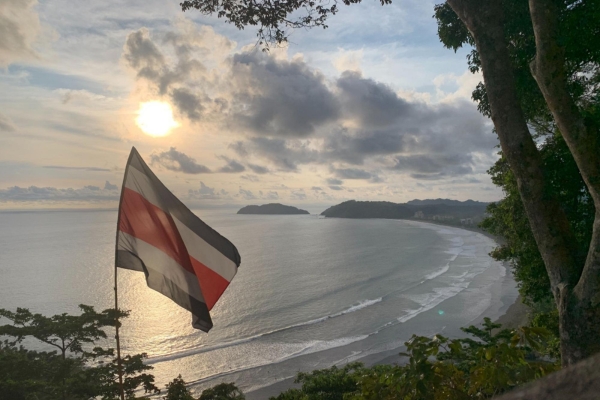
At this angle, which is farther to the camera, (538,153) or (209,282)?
(209,282)

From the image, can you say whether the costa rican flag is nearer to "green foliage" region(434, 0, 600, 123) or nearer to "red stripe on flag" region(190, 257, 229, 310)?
"red stripe on flag" region(190, 257, 229, 310)

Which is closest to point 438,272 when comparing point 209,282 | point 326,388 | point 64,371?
point 326,388

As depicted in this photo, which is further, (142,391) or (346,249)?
(346,249)

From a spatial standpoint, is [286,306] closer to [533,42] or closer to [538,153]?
[533,42]

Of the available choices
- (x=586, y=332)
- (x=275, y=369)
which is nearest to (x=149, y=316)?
(x=275, y=369)

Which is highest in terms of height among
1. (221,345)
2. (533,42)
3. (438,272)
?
(533,42)

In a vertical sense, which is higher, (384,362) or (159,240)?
(159,240)

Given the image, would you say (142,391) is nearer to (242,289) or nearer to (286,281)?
(242,289)
